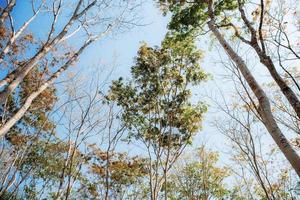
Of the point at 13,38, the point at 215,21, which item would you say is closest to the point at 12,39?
the point at 13,38

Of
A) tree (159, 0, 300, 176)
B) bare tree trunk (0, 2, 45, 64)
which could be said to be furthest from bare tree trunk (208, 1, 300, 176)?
bare tree trunk (0, 2, 45, 64)

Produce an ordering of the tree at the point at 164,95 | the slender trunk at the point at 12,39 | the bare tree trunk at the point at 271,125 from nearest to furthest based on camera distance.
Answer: the bare tree trunk at the point at 271,125 < the slender trunk at the point at 12,39 < the tree at the point at 164,95

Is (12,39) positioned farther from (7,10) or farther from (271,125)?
(271,125)

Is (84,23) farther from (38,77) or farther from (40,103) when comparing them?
(40,103)

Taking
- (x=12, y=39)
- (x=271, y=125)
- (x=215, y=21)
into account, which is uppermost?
(x=215, y=21)

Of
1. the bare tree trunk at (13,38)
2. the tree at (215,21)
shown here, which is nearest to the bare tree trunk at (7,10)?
the bare tree trunk at (13,38)

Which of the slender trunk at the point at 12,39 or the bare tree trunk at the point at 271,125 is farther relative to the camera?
the slender trunk at the point at 12,39

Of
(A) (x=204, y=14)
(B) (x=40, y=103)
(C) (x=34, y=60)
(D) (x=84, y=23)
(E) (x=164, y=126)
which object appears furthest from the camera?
(B) (x=40, y=103)

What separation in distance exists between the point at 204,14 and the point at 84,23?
4413mm

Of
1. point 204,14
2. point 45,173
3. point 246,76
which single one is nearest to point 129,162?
point 45,173

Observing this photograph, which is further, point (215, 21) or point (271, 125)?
point (215, 21)

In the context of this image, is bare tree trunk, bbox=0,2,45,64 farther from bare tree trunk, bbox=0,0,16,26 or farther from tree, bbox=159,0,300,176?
tree, bbox=159,0,300,176

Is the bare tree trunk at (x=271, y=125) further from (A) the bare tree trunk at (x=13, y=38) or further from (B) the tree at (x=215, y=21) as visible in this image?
(A) the bare tree trunk at (x=13, y=38)

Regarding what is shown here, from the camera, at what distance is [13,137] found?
16.8 meters
